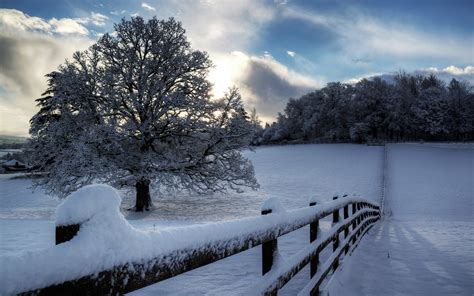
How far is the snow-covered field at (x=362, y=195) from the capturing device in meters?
5.37

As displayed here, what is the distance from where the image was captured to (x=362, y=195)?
1012 inches

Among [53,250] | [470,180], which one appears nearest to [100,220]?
[53,250]

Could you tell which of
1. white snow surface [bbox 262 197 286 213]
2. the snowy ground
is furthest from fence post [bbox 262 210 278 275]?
the snowy ground

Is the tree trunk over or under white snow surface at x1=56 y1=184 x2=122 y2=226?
under

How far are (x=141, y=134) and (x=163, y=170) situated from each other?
7.12ft

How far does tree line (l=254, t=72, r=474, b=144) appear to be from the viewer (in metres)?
72.1

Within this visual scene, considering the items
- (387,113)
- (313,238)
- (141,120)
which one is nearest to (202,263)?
(313,238)

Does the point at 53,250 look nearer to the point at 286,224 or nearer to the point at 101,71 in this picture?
the point at 286,224

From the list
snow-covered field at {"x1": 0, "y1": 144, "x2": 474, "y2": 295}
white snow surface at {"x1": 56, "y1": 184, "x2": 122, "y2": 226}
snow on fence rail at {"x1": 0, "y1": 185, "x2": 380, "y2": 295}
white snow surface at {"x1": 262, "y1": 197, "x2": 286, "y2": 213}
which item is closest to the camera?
snow on fence rail at {"x1": 0, "y1": 185, "x2": 380, "y2": 295}

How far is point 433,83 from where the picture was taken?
9575cm

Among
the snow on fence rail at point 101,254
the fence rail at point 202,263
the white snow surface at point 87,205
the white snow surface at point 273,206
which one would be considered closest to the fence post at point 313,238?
the fence rail at point 202,263

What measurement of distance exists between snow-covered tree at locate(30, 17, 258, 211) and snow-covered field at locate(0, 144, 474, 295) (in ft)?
6.83

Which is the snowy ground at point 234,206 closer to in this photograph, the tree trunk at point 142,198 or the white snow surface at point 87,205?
the white snow surface at point 87,205

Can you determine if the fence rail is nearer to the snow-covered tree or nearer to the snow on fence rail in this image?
the snow on fence rail
